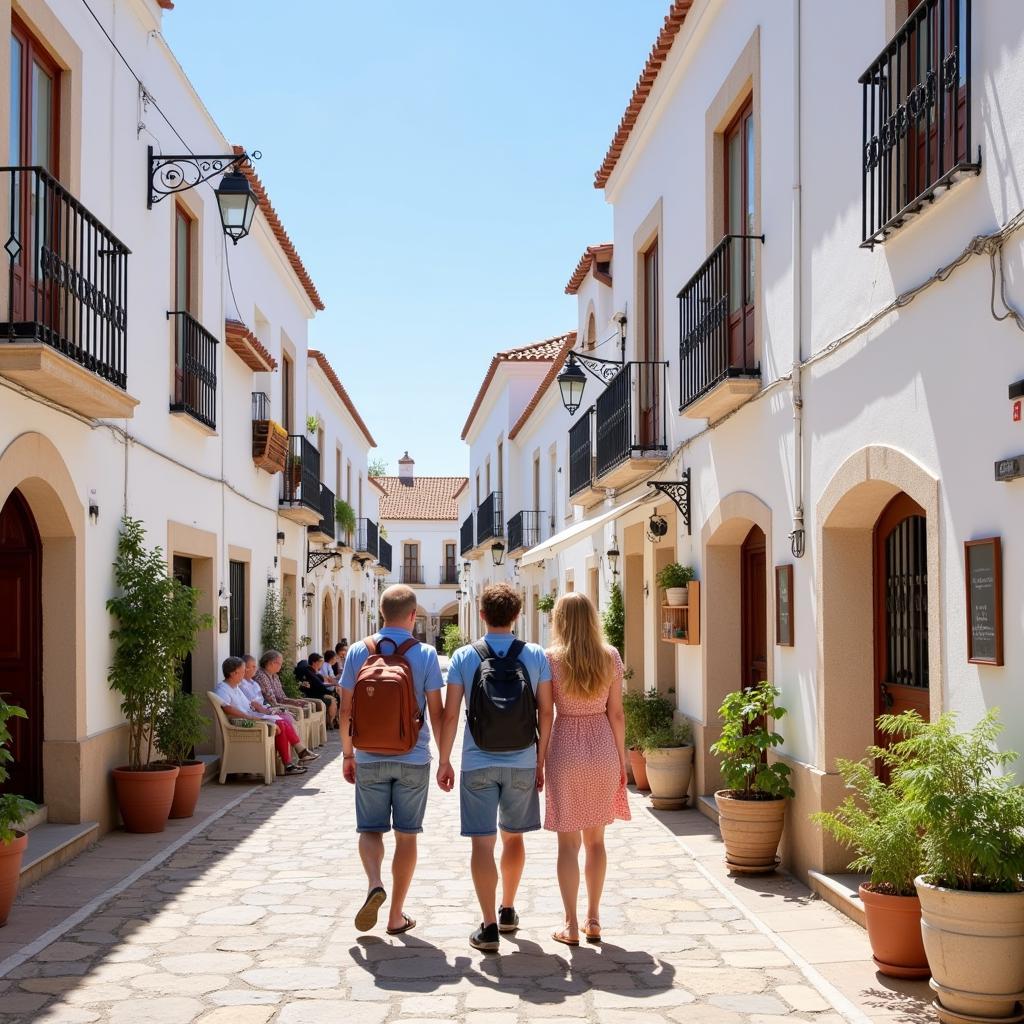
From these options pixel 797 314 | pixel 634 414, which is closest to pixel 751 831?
pixel 797 314

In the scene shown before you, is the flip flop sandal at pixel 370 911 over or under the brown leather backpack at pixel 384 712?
under

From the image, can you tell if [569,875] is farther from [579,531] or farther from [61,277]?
[579,531]

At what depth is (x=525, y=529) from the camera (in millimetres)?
24766

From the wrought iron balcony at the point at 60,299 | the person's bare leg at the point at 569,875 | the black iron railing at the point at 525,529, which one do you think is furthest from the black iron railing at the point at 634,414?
the black iron railing at the point at 525,529

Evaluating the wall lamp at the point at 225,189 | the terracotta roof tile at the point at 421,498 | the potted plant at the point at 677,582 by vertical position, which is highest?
the terracotta roof tile at the point at 421,498

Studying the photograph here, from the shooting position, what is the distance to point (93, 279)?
26.3 feet

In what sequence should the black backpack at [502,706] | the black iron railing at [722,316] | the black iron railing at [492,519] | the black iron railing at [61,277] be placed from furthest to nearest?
the black iron railing at [492,519] < the black iron railing at [722,316] < the black iron railing at [61,277] < the black backpack at [502,706]

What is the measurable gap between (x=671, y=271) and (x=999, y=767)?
22.9 feet

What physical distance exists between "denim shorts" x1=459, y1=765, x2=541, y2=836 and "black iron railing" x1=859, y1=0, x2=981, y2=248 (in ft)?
10.2

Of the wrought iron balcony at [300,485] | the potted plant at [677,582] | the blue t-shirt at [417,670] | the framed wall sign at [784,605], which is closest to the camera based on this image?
the blue t-shirt at [417,670]

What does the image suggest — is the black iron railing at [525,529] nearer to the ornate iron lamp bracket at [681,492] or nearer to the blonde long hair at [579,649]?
the ornate iron lamp bracket at [681,492]

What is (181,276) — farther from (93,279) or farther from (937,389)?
(937,389)

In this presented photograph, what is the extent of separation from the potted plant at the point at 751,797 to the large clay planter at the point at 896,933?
206 cm

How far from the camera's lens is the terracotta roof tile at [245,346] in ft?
42.5
